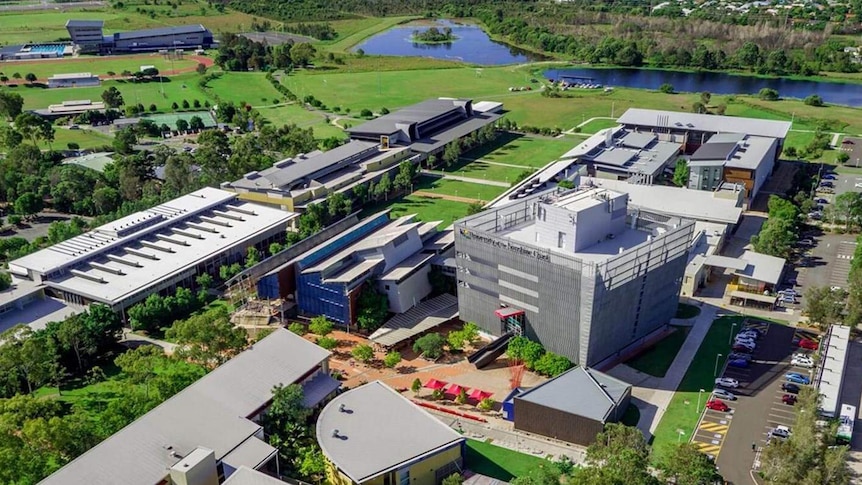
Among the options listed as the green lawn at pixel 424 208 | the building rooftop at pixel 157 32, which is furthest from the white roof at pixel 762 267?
the building rooftop at pixel 157 32

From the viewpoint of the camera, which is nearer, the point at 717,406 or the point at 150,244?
the point at 717,406

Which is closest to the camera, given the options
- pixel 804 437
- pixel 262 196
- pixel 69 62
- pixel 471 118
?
pixel 804 437

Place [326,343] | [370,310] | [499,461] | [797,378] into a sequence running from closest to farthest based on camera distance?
[499,461] → [797,378] → [326,343] → [370,310]

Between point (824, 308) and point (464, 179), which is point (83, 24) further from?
point (824, 308)

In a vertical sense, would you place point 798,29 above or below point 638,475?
above

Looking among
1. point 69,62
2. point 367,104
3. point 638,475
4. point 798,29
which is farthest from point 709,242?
point 69,62

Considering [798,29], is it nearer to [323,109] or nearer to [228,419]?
[323,109]

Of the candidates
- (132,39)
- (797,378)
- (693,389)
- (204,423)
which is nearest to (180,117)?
(132,39)
